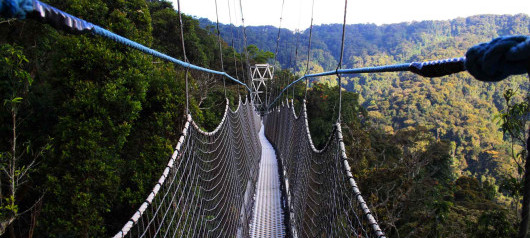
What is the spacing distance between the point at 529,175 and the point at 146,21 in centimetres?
543

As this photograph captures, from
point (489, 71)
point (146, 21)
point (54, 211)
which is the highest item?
point (146, 21)

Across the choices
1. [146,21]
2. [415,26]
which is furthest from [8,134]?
A: [415,26]

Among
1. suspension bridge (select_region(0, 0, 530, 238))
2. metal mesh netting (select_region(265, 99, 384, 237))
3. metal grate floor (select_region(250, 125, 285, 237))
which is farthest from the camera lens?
metal grate floor (select_region(250, 125, 285, 237))

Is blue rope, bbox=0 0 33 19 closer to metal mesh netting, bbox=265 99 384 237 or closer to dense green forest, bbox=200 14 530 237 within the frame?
metal mesh netting, bbox=265 99 384 237

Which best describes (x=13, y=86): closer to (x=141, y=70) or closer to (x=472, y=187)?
(x=141, y=70)

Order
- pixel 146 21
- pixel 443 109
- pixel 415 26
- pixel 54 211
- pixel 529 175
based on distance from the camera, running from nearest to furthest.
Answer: pixel 529 175 < pixel 54 211 < pixel 146 21 < pixel 443 109 < pixel 415 26

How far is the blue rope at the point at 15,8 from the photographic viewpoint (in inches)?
14.0

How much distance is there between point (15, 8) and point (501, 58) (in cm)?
55

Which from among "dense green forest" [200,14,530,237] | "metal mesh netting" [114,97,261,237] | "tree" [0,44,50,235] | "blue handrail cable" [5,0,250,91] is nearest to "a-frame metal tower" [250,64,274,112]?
"dense green forest" [200,14,530,237]

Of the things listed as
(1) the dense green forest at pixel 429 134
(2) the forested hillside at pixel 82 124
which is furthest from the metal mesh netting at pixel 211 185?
(1) the dense green forest at pixel 429 134

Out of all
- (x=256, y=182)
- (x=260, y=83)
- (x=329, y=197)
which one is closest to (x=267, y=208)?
(x=256, y=182)

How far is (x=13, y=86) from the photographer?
13.0 feet

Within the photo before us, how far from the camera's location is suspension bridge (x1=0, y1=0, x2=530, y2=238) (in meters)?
0.45

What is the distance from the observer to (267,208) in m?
3.35
